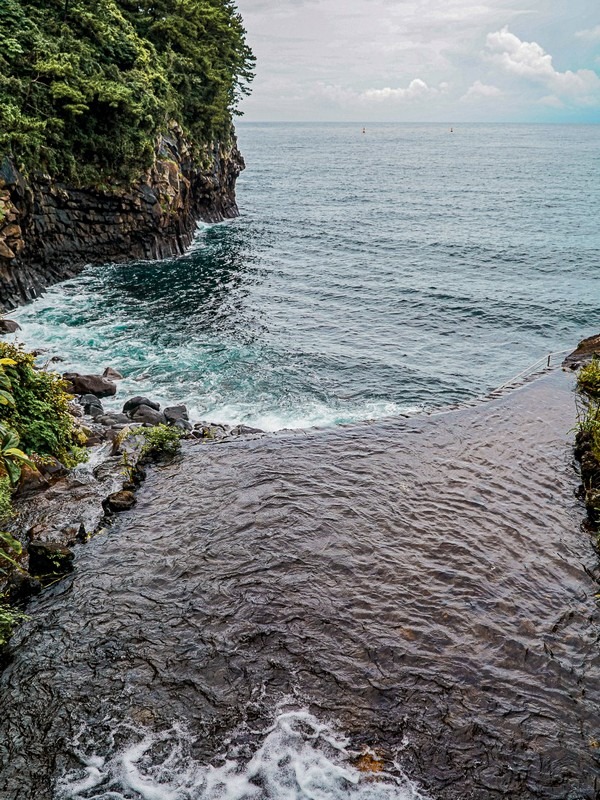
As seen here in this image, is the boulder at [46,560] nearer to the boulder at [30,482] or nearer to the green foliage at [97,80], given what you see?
the boulder at [30,482]

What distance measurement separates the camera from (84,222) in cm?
3278

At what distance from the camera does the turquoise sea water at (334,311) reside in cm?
2195

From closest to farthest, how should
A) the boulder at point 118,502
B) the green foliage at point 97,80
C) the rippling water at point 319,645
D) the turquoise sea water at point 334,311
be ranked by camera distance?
the rippling water at point 319,645 < the boulder at point 118,502 < the turquoise sea water at point 334,311 < the green foliage at point 97,80

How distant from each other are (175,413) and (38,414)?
202 inches

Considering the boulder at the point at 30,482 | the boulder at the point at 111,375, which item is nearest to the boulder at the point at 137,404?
the boulder at the point at 111,375

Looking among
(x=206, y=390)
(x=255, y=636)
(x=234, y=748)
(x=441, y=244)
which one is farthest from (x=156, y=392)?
(x=441, y=244)

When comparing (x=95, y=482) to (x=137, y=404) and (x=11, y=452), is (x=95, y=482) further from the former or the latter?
(x=137, y=404)

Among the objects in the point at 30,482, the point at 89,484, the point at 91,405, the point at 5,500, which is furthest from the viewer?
the point at 91,405

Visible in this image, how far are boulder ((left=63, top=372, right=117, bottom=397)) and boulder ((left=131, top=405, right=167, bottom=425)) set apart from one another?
2668 millimetres

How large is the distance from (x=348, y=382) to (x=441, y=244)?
28634mm

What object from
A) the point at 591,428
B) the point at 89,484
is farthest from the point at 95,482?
the point at 591,428

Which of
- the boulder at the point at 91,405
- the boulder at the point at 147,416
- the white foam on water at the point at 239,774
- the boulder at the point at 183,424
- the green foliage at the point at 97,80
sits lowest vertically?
the white foam on water at the point at 239,774

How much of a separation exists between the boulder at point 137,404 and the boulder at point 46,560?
841 cm

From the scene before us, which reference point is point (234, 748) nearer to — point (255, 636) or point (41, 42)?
point (255, 636)
